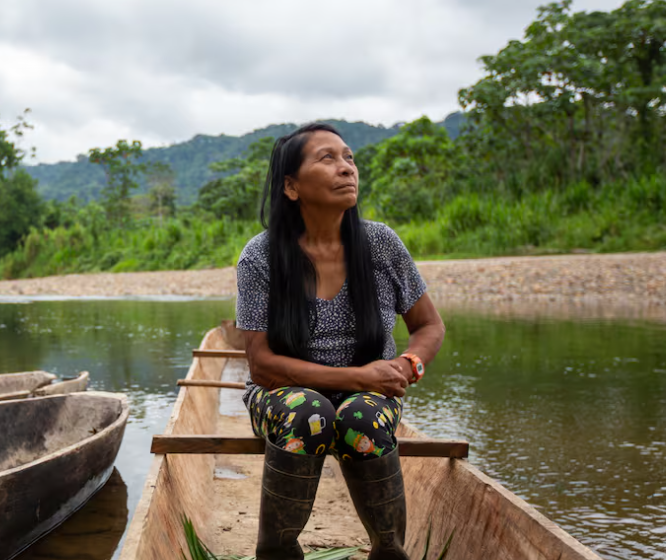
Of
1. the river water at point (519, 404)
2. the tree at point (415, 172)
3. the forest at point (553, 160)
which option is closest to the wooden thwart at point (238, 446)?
the river water at point (519, 404)

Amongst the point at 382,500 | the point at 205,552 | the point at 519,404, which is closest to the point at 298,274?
the point at 382,500

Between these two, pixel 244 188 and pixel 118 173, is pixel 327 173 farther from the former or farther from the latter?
pixel 118 173

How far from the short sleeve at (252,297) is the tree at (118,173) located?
30484 mm

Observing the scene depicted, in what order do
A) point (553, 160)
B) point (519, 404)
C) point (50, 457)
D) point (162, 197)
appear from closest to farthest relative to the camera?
point (50, 457) < point (519, 404) < point (553, 160) < point (162, 197)

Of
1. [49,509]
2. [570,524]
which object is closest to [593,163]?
[570,524]

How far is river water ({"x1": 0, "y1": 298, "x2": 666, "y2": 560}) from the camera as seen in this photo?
3.03m

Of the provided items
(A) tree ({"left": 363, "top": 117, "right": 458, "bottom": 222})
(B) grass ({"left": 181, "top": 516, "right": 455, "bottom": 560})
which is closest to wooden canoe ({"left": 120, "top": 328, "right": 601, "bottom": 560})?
(B) grass ({"left": 181, "top": 516, "right": 455, "bottom": 560})

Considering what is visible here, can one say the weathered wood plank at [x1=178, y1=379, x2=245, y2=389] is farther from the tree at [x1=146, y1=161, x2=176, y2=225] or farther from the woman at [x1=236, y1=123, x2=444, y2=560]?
the tree at [x1=146, y1=161, x2=176, y2=225]

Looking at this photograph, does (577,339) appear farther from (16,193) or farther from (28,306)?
(16,193)

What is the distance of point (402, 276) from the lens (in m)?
2.11

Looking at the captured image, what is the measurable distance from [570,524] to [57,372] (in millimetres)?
4714

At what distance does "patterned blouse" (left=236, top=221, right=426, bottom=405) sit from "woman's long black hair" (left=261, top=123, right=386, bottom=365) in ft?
0.07

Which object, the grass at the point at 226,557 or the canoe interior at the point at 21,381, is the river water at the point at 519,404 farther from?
the grass at the point at 226,557

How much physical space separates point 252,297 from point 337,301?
9.0 inches
